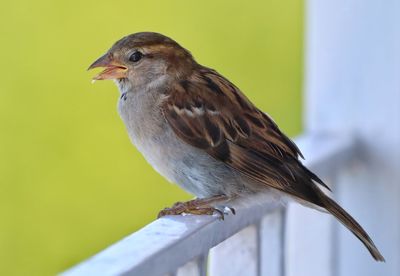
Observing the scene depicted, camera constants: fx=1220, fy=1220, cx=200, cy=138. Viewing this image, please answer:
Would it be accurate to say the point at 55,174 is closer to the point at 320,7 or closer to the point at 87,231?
the point at 87,231

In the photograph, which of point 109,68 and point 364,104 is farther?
point 364,104

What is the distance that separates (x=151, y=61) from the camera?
216 centimetres

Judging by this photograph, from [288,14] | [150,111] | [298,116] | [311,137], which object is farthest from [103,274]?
[288,14]

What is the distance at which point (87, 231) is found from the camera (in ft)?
13.4

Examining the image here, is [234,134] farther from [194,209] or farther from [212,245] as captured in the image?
[212,245]

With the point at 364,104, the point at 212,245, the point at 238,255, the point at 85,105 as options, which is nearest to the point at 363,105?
the point at 364,104

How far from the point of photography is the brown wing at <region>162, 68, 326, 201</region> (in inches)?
81.0

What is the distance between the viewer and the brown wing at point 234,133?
2057 millimetres

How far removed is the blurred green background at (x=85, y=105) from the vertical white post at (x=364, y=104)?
152cm

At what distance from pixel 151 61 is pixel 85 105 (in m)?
2.19

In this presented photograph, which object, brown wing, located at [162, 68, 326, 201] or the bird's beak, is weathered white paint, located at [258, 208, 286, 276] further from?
the bird's beak

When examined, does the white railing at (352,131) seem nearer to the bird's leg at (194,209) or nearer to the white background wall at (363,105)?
the white background wall at (363,105)

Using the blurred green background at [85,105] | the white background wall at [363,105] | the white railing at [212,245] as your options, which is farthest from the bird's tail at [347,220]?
the blurred green background at [85,105]

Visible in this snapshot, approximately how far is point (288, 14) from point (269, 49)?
0.21m
